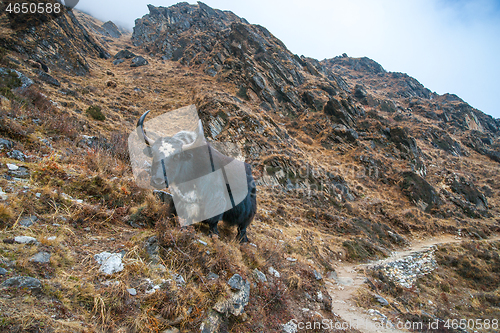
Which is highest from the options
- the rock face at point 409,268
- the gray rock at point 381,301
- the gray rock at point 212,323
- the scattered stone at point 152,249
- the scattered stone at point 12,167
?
the scattered stone at point 12,167

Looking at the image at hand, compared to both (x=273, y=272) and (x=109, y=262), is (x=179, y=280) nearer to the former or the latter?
(x=109, y=262)

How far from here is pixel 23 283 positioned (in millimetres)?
1669

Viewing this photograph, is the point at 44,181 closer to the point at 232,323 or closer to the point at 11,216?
the point at 11,216

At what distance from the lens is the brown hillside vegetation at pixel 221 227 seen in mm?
2105

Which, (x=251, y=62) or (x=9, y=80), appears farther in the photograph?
(x=251, y=62)

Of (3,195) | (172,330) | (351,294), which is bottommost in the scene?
(351,294)

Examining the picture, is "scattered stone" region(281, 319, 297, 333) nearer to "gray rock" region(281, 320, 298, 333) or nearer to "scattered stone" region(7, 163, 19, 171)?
"gray rock" region(281, 320, 298, 333)

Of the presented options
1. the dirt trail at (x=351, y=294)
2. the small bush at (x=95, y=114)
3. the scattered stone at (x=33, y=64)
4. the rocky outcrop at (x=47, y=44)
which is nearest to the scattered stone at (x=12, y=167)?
the dirt trail at (x=351, y=294)

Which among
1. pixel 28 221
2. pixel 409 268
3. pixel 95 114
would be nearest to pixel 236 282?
pixel 28 221

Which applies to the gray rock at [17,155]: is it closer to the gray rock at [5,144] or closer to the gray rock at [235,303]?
the gray rock at [5,144]

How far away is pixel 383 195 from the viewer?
16.8 meters

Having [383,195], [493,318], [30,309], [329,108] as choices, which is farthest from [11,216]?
[329,108]

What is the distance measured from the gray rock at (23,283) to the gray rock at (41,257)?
0.30m

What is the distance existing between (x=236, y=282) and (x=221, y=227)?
1.92m
